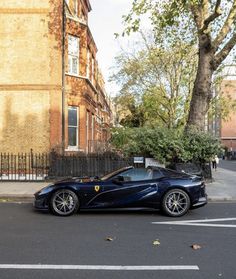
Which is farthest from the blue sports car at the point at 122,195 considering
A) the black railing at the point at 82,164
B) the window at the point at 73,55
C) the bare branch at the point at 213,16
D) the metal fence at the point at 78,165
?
the window at the point at 73,55

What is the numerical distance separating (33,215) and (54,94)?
11.0m

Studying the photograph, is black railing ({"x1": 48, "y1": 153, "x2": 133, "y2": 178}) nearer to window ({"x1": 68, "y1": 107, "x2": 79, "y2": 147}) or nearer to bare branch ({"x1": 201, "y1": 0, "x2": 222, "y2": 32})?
window ({"x1": 68, "y1": 107, "x2": 79, "y2": 147})

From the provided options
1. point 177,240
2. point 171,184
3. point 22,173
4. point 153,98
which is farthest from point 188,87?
point 177,240

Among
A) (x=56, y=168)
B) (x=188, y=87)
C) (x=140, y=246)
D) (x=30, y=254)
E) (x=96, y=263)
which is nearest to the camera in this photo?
(x=96, y=263)

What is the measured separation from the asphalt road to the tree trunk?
32.3 ft

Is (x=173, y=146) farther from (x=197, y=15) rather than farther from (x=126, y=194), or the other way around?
(x=126, y=194)

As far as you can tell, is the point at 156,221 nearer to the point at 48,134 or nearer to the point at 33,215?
the point at 33,215

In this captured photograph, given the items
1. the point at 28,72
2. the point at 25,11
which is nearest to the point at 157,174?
the point at 28,72

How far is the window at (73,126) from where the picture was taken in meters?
21.5

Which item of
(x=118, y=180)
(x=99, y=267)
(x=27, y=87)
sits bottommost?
(x=99, y=267)

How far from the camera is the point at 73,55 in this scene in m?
21.8

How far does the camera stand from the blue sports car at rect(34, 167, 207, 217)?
33.9ft

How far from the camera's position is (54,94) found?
20.6m

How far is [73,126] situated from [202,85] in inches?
259
